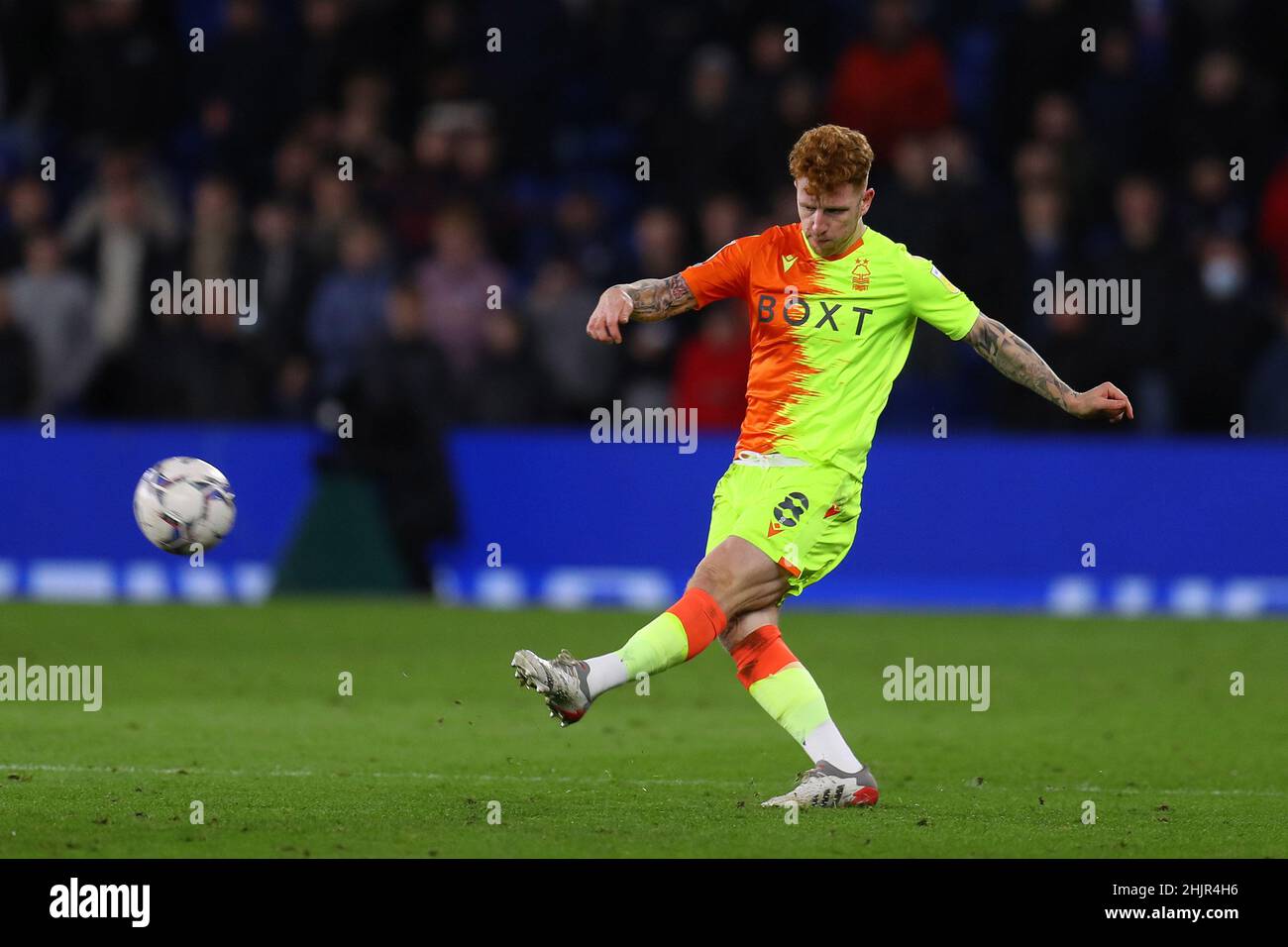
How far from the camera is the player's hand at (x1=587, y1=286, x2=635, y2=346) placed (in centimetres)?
744

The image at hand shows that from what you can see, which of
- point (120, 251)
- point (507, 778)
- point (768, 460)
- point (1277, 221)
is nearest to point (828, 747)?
point (768, 460)

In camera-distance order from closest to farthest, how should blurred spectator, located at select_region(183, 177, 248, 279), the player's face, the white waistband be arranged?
the player's face
the white waistband
blurred spectator, located at select_region(183, 177, 248, 279)

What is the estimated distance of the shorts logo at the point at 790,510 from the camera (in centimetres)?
775

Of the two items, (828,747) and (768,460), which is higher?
(768,460)

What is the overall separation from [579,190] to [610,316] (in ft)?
37.5

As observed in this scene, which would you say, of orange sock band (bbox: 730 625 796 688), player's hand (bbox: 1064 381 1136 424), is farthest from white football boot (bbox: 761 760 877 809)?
player's hand (bbox: 1064 381 1136 424)

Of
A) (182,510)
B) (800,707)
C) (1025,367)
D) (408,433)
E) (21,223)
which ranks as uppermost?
(21,223)

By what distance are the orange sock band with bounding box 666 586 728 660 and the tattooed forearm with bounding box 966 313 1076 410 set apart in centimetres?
139

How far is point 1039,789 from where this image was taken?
8.67 meters

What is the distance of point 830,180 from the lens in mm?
7555

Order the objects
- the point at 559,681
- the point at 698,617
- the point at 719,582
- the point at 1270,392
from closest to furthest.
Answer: the point at 559,681
the point at 698,617
the point at 719,582
the point at 1270,392

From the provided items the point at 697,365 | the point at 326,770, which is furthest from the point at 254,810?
the point at 697,365

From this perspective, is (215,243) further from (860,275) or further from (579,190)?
(860,275)

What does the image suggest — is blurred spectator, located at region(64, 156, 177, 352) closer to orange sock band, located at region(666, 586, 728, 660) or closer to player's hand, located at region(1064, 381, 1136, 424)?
orange sock band, located at region(666, 586, 728, 660)
